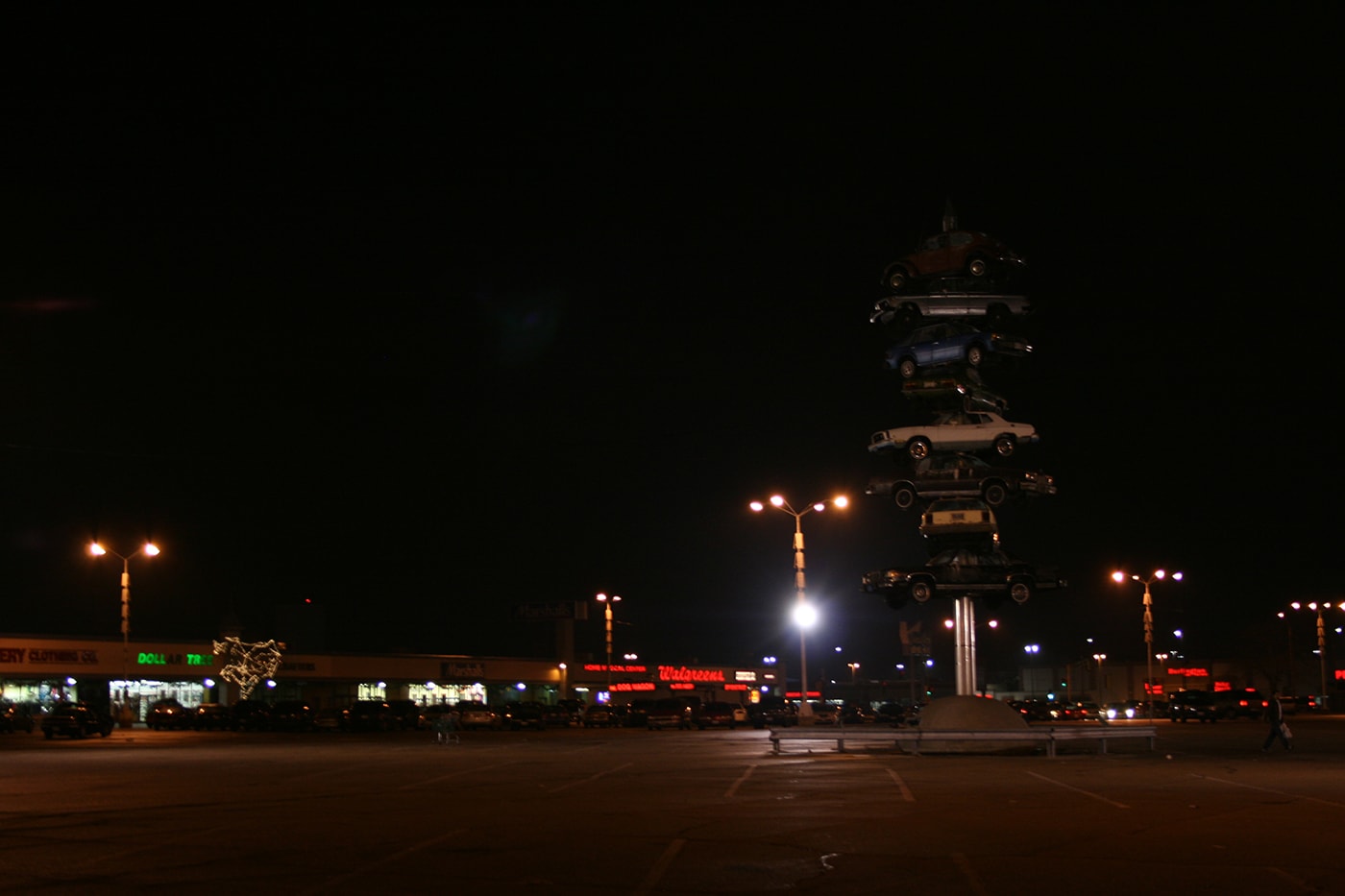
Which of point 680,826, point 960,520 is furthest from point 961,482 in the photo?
point 680,826

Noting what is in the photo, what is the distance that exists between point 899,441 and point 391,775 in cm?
1832

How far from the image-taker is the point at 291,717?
61344mm

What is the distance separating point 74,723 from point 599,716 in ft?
82.4

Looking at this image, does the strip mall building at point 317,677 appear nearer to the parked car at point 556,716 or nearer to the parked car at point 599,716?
the parked car at point 556,716

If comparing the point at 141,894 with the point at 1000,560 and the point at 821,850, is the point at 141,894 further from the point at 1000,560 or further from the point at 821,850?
the point at 1000,560

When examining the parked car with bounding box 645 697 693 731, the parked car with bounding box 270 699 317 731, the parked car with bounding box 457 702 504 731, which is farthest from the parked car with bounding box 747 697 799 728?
the parked car with bounding box 270 699 317 731

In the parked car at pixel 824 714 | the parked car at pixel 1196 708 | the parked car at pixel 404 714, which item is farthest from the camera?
the parked car at pixel 1196 708

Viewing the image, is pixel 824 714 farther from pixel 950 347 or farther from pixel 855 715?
pixel 950 347

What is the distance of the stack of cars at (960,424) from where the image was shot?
37094 millimetres

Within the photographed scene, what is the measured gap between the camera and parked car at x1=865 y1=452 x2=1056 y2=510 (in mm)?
36781

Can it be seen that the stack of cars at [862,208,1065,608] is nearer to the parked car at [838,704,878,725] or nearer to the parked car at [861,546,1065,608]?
the parked car at [861,546,1065,608]

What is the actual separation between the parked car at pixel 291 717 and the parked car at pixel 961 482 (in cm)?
3514

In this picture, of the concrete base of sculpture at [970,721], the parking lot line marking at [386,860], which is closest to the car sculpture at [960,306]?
the concrete base of sculpture at [970,721]

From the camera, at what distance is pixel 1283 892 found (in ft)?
36.3
